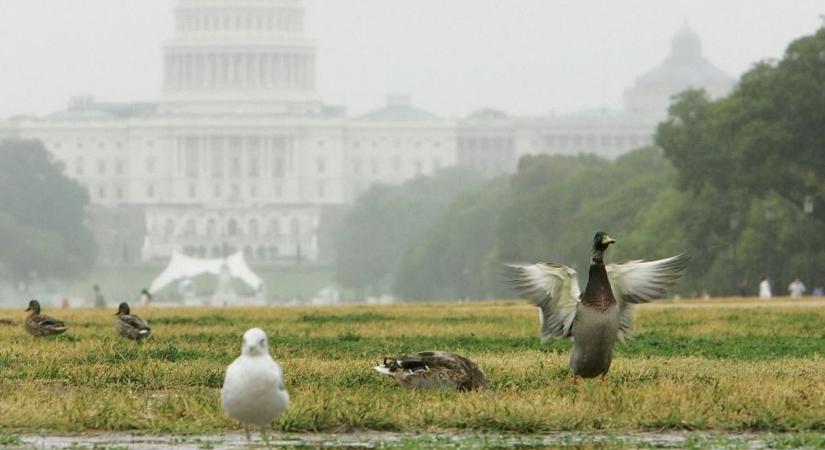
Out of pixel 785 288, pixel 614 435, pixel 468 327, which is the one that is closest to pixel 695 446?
pixel 614 435

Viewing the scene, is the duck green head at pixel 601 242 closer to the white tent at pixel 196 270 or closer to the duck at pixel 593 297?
the duck at pixel 593 297

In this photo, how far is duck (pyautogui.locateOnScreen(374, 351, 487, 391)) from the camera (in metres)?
16.0

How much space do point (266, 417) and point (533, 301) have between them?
4.29 metres

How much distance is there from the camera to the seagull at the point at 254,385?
492 inches

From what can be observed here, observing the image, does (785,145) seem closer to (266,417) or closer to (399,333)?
(399,333)

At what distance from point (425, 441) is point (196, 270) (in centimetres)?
12257

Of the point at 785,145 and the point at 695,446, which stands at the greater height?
the point at 785,145

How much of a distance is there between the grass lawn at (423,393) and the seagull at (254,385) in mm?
1482

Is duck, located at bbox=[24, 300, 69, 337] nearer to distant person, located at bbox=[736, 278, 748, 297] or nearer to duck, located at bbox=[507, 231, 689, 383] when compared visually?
duck, located at bbox=[507, 231, 689, 383]

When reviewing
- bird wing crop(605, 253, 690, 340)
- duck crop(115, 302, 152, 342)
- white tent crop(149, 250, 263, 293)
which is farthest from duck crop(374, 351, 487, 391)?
white tent crop(149, 250, 263, 293)

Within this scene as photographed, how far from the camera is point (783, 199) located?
7131 cm

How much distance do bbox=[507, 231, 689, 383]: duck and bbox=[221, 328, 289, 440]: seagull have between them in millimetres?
3734

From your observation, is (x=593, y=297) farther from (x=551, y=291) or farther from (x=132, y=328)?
(x=132, y=328)

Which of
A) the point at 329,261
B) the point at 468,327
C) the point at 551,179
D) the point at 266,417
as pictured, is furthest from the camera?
the point at 329,261
